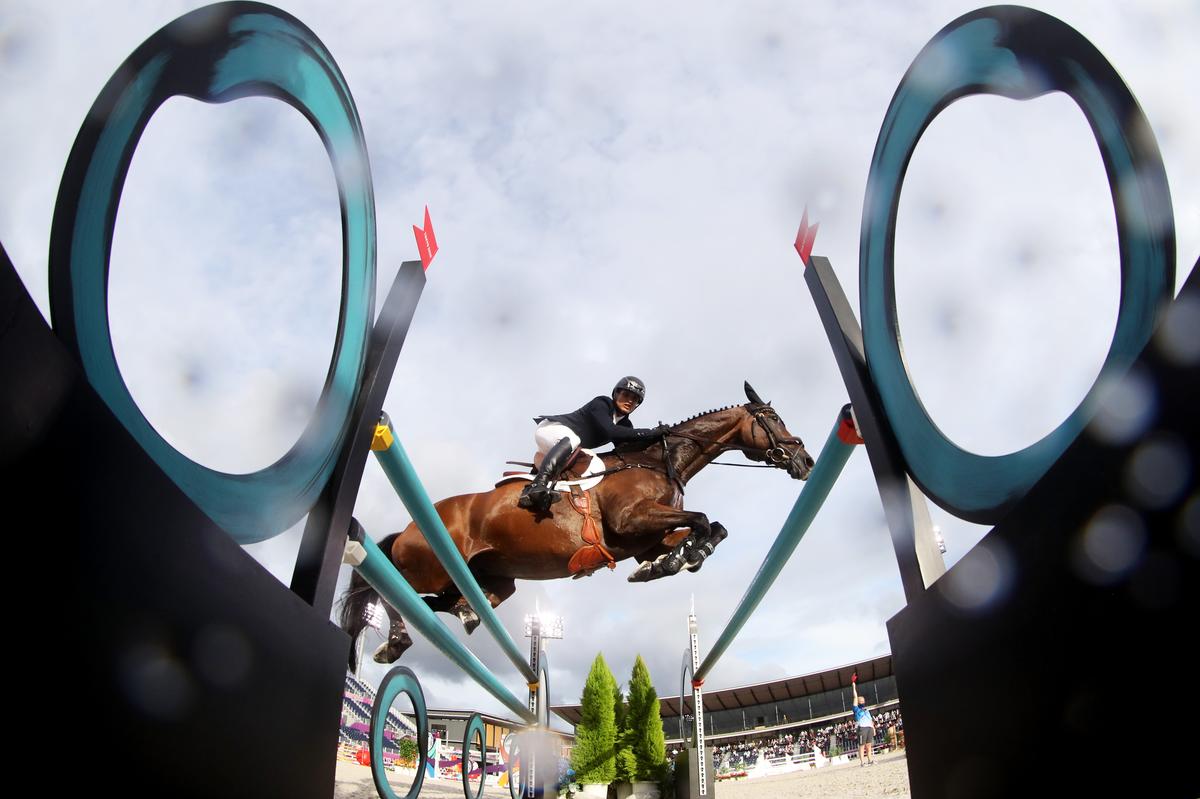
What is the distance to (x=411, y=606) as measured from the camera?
287 centimetres

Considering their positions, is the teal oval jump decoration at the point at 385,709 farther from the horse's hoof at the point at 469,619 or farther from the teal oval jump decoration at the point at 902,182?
the teal oval jump decoration at the point at 902,182

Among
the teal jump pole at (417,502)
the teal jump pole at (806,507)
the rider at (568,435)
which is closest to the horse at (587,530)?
the rider at (568,435)

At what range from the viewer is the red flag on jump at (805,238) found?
2412mm

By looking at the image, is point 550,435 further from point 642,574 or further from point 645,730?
point 645,730

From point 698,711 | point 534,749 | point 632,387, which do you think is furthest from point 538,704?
point 632,387

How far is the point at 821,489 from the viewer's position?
2.67 metres

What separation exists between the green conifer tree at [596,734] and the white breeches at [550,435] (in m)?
13.8

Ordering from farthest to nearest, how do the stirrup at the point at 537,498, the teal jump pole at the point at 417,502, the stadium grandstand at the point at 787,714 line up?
the stadium grandstand at the point at 787,714 < the stirrup at the point at 537,498 < the teal jump pole at the point at 417,502

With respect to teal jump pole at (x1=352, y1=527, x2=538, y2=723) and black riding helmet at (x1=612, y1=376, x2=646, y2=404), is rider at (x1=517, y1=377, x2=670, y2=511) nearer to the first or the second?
black riding helmet at (x1=612, y1=376, x2=646, y2=404)

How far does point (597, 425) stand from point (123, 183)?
13.0 feet

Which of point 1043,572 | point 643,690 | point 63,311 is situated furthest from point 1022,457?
point 643,690

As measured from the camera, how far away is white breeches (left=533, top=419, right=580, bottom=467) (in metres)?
4.83

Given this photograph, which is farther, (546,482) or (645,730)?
(645,730)

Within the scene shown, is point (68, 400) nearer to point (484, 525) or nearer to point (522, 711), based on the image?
point (484, 525)
